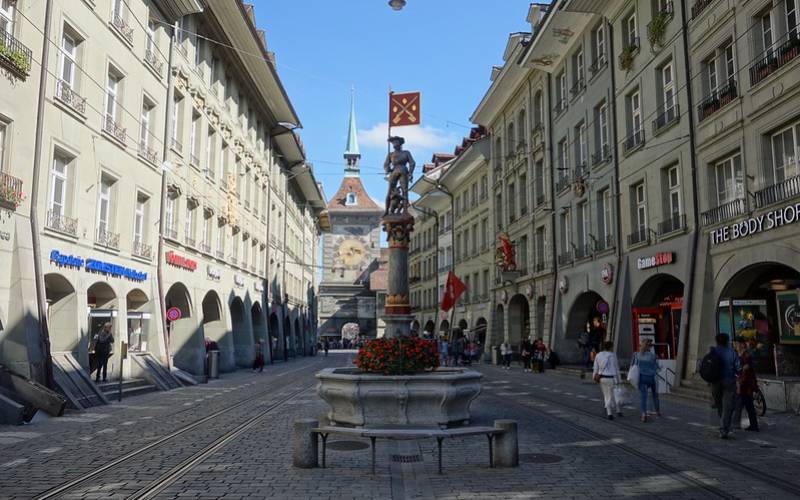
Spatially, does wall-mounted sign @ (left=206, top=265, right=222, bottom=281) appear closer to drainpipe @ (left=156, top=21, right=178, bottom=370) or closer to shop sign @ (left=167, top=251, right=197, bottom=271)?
shop sign @ (left=167, top=251, right=197, bottom=271)

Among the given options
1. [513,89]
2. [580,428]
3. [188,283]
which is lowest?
[580,428]

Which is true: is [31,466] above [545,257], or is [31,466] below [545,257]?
below

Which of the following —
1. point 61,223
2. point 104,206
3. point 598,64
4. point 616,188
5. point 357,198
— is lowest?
point 61,223

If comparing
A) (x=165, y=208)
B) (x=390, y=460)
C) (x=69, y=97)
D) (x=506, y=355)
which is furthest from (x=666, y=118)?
(x=69, y=97)

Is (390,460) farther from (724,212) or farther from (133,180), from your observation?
(133,180)

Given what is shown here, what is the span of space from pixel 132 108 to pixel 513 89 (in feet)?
74.5

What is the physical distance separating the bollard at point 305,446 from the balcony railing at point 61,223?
34.9 ft

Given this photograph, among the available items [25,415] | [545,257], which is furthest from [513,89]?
[25,415]

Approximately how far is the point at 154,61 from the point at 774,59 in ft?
60.9

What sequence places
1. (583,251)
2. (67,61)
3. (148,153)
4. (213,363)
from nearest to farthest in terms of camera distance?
1. (67,61)
2. (148,153)
3. (213,363)
4. (583,251)

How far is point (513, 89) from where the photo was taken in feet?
123

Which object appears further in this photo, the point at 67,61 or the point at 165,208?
the point at 165,208

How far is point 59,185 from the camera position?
1694 cm

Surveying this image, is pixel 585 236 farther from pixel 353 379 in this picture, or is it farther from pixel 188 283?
pixel 353 379
